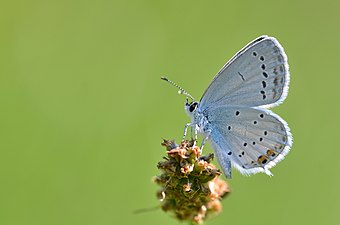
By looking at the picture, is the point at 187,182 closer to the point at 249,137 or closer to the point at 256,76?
the point at 249,137

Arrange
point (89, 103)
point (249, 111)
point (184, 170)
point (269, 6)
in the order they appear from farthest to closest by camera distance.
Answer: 1. point (269, 6)
2. point (89, 103)
3. point (249, 111)
4. point (184, 170)

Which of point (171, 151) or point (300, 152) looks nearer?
point (171, 151)

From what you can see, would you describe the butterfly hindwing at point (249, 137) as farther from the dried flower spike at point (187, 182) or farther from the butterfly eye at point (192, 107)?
the dried flower spike at point (187, 182)

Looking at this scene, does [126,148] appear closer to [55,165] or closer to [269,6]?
[55,165]

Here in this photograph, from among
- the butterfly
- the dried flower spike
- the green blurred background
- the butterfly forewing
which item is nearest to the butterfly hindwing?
the butterfly

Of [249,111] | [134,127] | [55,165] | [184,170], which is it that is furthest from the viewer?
[134,127]

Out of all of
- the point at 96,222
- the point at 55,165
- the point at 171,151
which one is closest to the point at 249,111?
the point at 171,151

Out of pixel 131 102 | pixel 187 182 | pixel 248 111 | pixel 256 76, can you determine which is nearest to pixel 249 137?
pixel 248 111

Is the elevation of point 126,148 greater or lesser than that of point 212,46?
lesser
